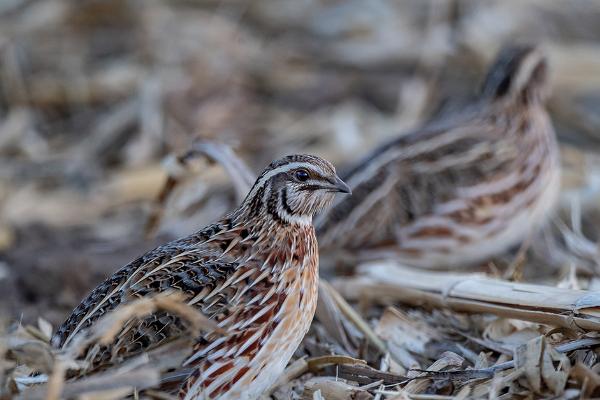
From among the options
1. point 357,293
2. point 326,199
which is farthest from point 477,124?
point 326,199

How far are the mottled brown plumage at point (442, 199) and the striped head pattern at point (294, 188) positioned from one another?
1981 mm

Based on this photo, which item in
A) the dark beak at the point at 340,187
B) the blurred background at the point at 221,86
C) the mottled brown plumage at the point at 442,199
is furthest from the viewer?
the blurred background at the point at 221,86

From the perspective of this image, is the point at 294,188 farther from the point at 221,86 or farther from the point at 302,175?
the point at 221,86

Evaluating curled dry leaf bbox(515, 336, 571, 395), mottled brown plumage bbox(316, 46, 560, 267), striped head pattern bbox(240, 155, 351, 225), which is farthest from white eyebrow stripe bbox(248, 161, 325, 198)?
mottled brown plumage bbox(316, 46, 560, 267)

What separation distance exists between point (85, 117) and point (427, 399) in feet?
19.3

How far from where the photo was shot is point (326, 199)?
446 cm

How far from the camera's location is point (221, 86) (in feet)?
29.8

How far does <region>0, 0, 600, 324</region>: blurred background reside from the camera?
310 inches

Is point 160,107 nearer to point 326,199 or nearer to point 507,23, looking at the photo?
point 507,23

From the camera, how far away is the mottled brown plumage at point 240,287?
3973mm

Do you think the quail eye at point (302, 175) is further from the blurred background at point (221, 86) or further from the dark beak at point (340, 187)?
the blurred background at point (221, 86)

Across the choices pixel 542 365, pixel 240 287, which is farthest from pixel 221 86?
pixel 542 365

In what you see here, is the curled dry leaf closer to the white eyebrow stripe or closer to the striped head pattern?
the striped head pattern

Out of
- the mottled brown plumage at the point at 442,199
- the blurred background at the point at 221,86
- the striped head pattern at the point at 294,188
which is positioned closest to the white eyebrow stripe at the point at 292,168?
the striped head pattern at the point at 294,188
